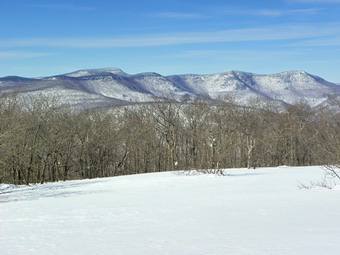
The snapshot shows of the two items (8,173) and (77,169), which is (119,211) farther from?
(77,169)

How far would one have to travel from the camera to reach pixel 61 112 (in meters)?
45.8

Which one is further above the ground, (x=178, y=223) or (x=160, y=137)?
(x=160, y=137)

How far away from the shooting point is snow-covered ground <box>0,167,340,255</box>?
7.94m

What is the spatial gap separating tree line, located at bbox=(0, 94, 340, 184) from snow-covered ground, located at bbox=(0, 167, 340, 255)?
23733 millimetres

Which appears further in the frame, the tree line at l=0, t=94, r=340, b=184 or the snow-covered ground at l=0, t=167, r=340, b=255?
the tree line at l=0, t=94, r=340, b=184

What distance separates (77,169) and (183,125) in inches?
598

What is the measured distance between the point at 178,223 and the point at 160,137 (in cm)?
4498

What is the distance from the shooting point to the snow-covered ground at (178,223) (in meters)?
7.94

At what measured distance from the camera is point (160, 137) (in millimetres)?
55625

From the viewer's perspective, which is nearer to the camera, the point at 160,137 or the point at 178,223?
the point at 178,223

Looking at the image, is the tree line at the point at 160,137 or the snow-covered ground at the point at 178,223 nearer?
the snow-covered ground at the point at 178,223

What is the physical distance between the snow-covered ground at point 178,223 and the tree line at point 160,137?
23733 millimetres

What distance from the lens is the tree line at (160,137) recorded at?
4084cm

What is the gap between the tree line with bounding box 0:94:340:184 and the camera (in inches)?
1608
